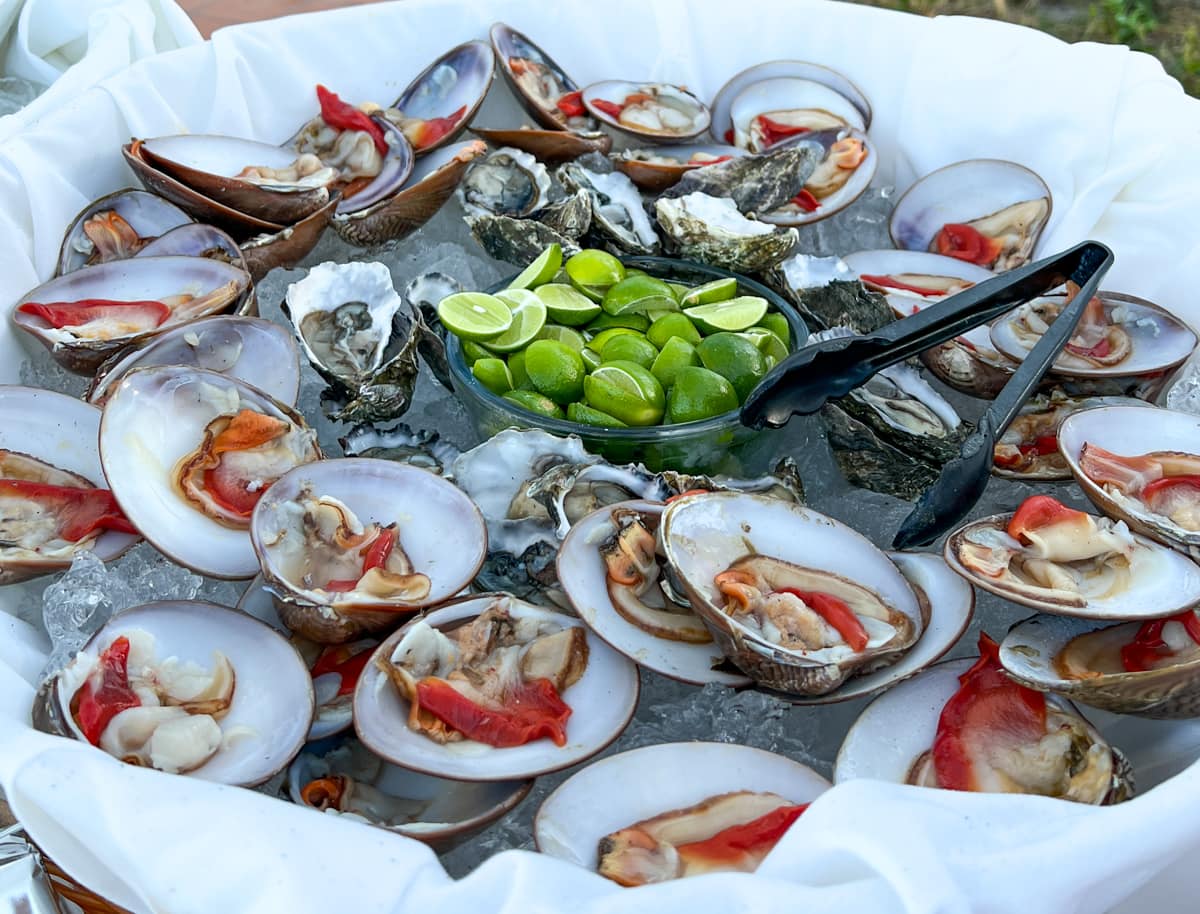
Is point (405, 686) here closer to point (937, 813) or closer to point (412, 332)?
point (937, 813)

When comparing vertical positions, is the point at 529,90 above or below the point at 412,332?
above

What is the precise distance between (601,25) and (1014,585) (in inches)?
55.9

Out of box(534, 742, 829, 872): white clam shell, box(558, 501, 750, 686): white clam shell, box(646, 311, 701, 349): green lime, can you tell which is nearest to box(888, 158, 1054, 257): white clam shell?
box(646, 311, 701, 349): green lime

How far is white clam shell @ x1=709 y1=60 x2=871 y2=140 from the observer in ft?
6.06

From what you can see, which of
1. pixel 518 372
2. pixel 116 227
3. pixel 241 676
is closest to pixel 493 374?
pixel 518 372

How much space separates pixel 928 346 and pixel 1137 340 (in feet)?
1.15

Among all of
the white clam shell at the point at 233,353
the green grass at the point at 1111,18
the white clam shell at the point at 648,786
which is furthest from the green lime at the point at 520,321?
the green grass at the point at 1111,18

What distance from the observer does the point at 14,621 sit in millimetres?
1033

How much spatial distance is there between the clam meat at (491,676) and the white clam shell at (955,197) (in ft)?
3.36

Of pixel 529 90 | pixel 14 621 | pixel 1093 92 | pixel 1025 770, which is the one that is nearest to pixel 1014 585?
pixel 1025 770

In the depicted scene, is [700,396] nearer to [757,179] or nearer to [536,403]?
[536,403]

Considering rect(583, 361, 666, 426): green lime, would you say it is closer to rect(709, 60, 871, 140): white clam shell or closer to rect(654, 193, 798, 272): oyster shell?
rect(654, 193, 798, 272): oyster shell

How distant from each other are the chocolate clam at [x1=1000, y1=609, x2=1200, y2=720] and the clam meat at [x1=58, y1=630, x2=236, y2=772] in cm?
67

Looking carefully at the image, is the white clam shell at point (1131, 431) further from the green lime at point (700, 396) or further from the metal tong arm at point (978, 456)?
the green lime at point (700, 396)
